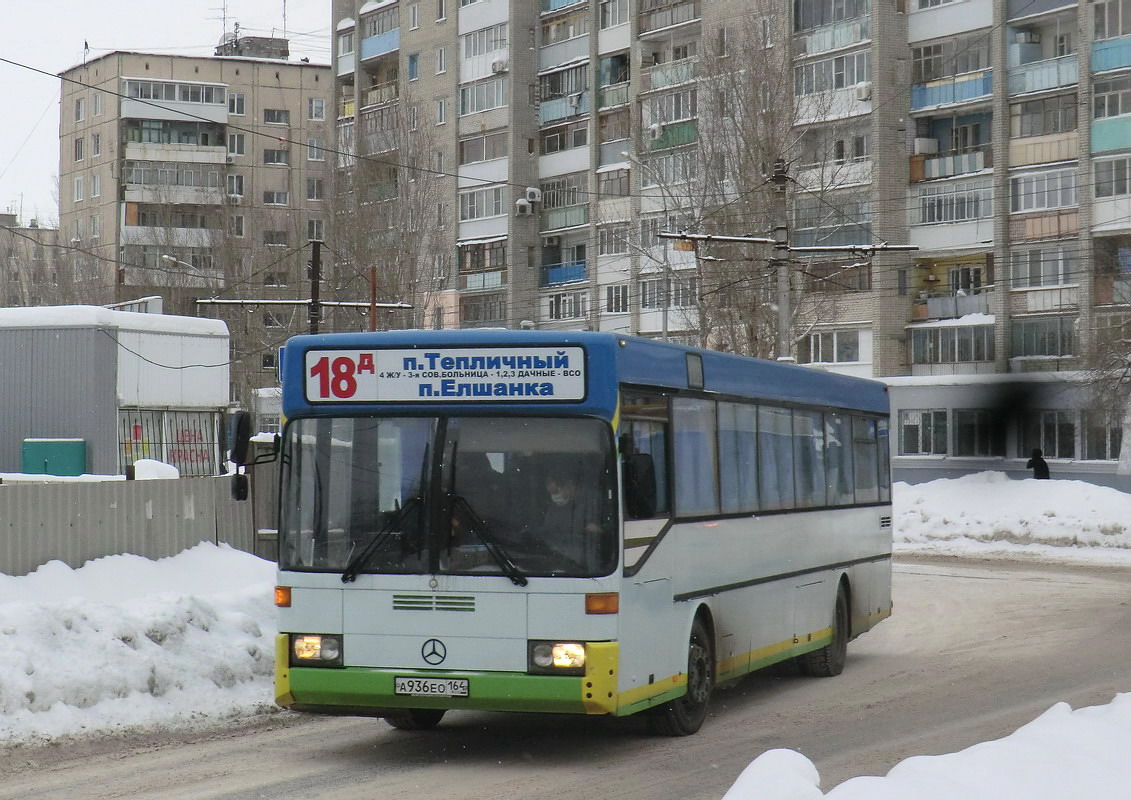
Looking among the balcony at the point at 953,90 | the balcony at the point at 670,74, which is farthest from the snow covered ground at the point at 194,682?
the balcony at the point at 670,74

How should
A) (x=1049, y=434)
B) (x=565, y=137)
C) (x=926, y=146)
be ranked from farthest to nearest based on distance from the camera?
(x=565, y=137), (x=926, y=146), (x=1049, y=434)

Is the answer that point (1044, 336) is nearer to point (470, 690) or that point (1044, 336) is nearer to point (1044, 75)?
point (1044, 75)

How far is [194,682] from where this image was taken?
11.6m

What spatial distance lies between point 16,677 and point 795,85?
41.1 metres

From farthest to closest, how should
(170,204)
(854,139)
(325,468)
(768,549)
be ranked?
1. (170,204)
2. (854,139)
3. (768,549)
4. (325,468)

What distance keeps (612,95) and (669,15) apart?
14.5 feet

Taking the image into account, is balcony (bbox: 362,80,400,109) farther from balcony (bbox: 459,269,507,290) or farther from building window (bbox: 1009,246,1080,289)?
building window (bbox: 1009,246,1080,289)

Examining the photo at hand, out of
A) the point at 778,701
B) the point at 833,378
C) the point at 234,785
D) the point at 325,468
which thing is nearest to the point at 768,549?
the point at 778,701

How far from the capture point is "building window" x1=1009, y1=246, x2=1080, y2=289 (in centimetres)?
5056

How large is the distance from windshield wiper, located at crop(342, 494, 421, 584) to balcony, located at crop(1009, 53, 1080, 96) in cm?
4490

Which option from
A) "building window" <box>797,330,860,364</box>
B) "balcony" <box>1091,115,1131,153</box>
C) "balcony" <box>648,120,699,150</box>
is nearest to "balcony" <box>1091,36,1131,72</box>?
"balcony" <box>1091,115,1131,153</box>

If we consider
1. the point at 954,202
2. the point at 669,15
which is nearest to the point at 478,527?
the point at 954,202

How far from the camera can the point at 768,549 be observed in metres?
12.8

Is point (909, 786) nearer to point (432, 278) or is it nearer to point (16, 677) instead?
point (16, 677)
